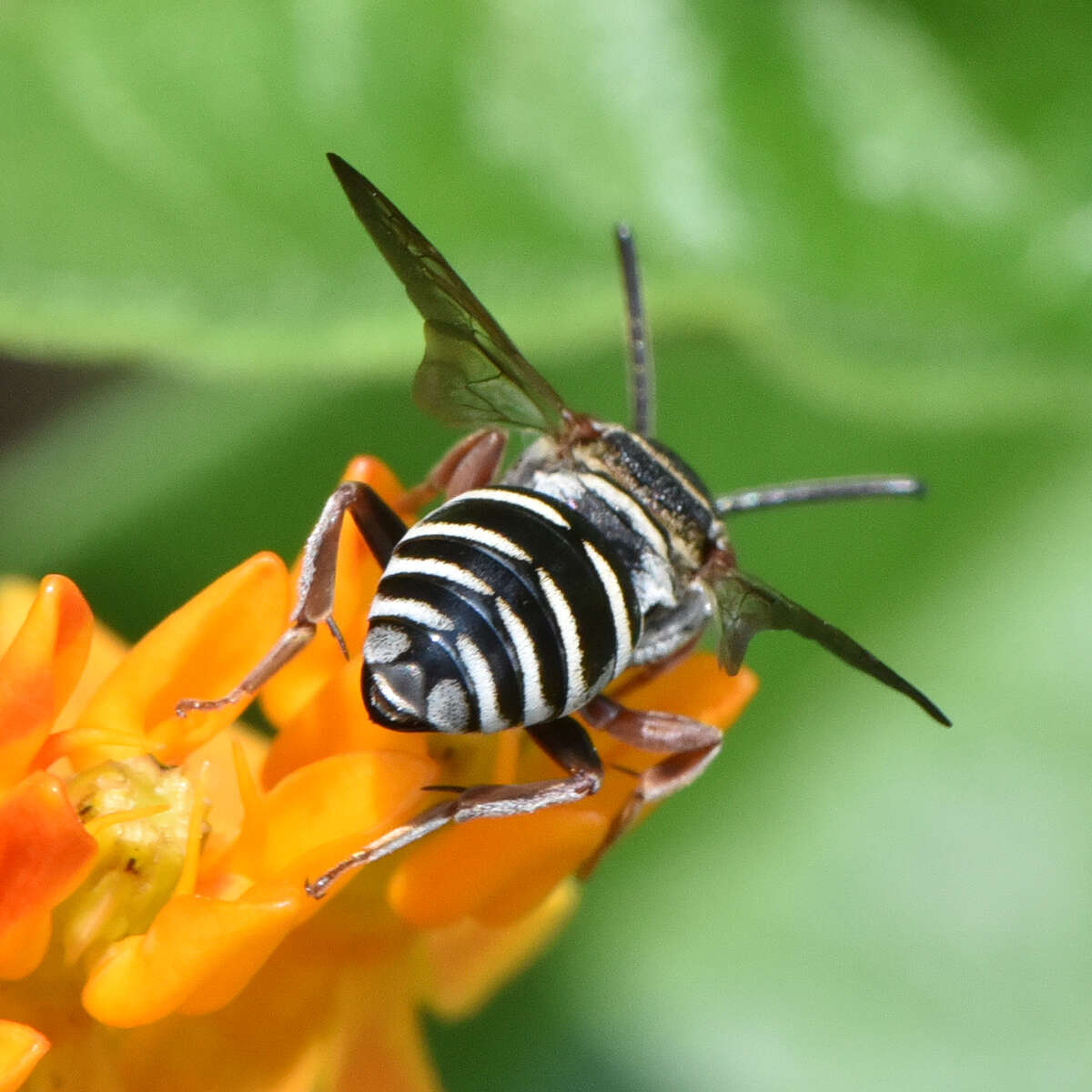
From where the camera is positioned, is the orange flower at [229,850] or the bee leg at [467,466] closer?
the orange flower at [229,850]

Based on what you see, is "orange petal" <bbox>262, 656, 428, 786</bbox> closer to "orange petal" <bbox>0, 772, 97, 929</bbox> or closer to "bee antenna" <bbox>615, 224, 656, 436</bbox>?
"orange petal" <bbox>0, 772, 97, 929</bbox>

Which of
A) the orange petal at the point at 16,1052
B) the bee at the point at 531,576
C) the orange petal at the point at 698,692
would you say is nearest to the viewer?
the orange petal at the point at 16,1052

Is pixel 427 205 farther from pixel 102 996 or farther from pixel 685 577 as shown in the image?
pixel 102 996

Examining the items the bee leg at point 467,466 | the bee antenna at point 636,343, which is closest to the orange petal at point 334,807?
the bee leg at point 467,466

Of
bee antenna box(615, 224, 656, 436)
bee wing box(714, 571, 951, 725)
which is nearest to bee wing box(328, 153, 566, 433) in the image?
bee antenna box(615, 224, 656, 436)

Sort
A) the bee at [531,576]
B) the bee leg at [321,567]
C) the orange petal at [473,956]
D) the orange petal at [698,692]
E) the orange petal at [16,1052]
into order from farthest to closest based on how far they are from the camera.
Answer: the orange petal at [473,956] < the orange petal at [698,692] < the bee leg at [321,567] < the bee at [531,576] < the orange petal at [16,1052]

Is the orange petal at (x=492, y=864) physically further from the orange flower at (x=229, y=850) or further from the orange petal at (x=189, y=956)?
the orange petal at (x=189, y=956)

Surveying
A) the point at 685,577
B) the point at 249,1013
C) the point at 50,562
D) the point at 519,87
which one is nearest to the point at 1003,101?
the point at 519,87

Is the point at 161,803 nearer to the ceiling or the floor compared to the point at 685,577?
nearer to the ceiling
